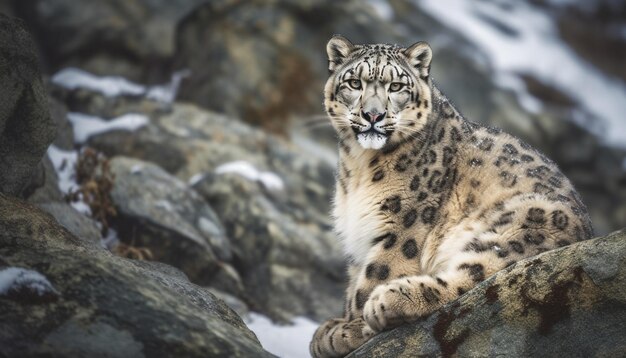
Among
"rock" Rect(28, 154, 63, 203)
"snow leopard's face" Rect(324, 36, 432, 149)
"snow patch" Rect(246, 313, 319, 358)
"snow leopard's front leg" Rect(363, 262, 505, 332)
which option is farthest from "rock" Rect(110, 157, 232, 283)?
"snow leopard's front leg" Rect(363, 262, 505, 332)

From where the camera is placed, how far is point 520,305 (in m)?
4.10

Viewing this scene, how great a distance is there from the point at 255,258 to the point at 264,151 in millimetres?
2074

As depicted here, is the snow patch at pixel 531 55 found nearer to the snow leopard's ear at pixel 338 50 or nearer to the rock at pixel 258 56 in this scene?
the rock at pixel 258 56

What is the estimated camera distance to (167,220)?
745 cm

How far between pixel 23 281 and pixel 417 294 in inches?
82.5

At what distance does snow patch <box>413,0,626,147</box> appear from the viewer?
50.6 feet

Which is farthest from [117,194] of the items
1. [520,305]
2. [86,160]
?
[520,305]

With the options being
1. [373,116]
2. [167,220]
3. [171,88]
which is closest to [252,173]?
[167,220]

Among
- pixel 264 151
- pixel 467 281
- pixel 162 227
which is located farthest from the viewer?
pixel 264 151

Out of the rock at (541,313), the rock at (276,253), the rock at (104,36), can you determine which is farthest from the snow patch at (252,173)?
the rock at (541,313)

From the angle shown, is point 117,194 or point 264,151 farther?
point 264,151

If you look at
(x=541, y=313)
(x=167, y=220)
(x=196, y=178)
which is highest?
(x=196, y=178)

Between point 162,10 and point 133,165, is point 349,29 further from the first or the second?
point 133,165

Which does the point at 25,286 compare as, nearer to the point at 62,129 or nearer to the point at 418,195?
the point at 418,195
